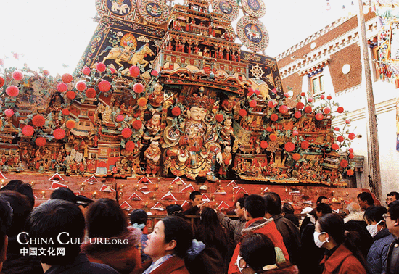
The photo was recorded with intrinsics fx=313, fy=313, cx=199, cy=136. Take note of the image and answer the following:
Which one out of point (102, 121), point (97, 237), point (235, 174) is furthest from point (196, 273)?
point (235, 174)

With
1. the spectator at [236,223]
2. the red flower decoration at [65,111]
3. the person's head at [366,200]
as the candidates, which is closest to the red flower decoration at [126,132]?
the red flower decoration at [65,111]

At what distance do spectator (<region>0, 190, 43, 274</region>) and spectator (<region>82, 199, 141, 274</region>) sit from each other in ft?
1.40

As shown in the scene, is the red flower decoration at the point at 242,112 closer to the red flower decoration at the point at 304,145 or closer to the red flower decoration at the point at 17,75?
the red flower decoration at the point at 304,145

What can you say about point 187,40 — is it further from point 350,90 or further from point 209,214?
point 350,90

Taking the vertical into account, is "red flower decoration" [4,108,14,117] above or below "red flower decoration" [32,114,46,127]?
above

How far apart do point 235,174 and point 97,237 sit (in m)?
11.0

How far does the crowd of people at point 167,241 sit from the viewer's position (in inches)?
76.8

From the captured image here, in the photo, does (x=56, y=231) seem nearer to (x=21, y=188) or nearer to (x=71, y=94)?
(x=21, y=188)

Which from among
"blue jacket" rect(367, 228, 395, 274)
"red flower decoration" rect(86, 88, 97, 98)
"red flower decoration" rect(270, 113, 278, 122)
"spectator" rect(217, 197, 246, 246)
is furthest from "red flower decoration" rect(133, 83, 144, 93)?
"blue jacket" rect(367, 228, 395, 274)

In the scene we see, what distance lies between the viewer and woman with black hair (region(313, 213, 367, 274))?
11.0 ft

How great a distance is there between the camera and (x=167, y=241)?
2750mm

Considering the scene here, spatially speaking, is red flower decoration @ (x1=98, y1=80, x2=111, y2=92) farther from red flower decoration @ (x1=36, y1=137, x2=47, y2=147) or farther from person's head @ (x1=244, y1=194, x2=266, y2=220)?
person's head @ (x1=244, y1=194, x2=266, y2=220)

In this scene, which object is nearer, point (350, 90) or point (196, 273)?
point (196, 273)

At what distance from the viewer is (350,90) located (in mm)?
20266
